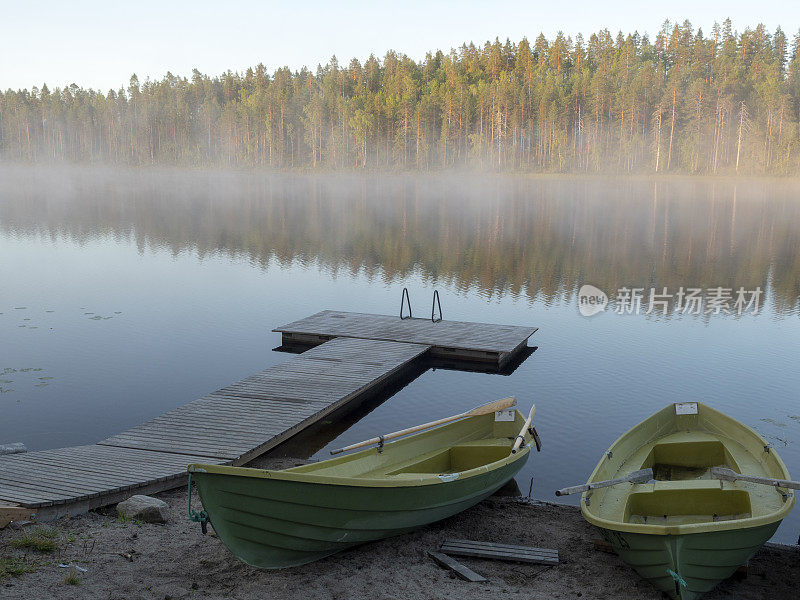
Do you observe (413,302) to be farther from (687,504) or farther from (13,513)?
(13,513)

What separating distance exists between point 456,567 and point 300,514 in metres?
1.90

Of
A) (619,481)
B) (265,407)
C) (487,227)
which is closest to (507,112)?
(487,227)

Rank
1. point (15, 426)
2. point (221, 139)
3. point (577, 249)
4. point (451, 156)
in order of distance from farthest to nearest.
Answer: point (221, 139) → point (451, 156) → point (577, 249) → point (15, 426)

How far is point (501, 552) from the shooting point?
8.52 meters

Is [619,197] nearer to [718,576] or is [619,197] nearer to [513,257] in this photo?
[513,257]

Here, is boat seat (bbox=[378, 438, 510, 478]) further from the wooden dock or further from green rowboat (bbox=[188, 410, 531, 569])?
the wooden dock

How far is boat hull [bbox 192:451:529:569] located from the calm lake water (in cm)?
345

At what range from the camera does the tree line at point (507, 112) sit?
87875 millimetres

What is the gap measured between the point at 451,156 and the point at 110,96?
86.4m

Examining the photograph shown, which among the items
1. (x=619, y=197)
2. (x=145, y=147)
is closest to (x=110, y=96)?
→ (x=145, y=147)

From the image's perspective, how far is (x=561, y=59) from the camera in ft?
384

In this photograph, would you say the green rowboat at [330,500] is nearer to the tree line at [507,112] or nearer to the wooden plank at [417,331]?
the wooden plank at [417,331]

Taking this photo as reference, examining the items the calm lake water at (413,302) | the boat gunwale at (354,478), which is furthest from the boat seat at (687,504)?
the boat gunwale at (354,478)

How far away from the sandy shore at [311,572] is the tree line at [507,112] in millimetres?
84794
